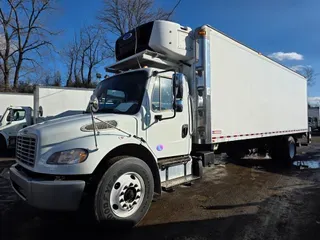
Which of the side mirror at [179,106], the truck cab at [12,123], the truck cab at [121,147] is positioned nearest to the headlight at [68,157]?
the truck cab at [121,147]

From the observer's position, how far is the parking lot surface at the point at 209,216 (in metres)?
3.67

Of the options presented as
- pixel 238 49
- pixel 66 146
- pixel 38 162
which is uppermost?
pixel 238 49

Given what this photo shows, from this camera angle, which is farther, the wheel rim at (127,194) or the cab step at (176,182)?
the cab step at (176,182)

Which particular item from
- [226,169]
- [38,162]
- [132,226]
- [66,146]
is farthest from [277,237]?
[226,169]

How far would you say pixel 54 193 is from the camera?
3148 millimetres

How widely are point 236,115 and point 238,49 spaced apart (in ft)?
5.49

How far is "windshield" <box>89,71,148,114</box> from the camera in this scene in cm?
435

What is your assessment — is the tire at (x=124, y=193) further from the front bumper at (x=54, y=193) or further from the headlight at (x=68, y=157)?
the headlight at (x=68, y=157)

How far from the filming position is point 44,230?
3.81 m

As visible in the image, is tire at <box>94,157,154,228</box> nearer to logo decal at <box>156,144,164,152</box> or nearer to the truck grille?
logo decal at <box>156,144,164,152</box>

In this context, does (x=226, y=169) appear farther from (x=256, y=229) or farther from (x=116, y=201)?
(x=116, y=201)

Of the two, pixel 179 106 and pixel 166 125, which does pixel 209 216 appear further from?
pixel 179 106

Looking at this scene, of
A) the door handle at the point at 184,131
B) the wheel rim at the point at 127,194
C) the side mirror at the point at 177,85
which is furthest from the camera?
the door handle at the point at 184,131

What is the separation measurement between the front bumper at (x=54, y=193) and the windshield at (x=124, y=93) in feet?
5.10
